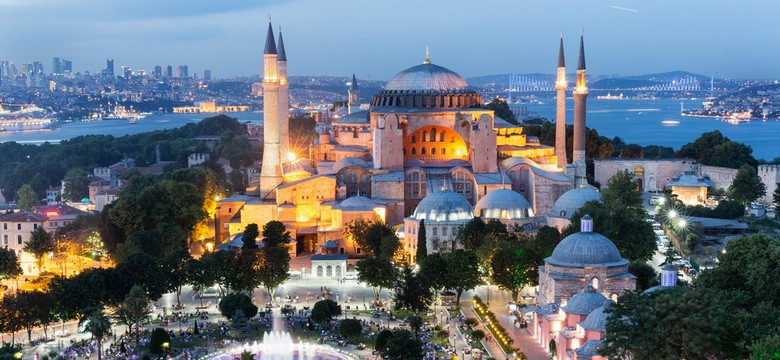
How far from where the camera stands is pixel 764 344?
19.1 meters

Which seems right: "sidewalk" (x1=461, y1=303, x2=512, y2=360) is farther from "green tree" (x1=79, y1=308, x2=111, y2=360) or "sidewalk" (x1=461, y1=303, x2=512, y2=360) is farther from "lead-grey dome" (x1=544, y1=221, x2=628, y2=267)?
"green tree" (x1=79, y1=308, x2=111, y2=360)

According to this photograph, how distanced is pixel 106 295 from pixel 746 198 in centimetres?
2839

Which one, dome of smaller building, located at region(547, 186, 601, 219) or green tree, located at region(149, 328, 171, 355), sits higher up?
dome of smaller building, located at region(547, 186, 601, 219)

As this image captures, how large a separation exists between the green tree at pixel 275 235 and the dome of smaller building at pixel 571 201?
9.23m

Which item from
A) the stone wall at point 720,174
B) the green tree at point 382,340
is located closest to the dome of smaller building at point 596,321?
the green tree at point 382,340

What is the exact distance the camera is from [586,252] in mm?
27234

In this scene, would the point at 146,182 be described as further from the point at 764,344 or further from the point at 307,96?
the point at 307,96

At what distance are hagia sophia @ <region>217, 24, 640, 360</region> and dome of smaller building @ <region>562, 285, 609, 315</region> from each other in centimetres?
371

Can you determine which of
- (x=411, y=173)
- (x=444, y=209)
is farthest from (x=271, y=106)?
(x=444, y=209)

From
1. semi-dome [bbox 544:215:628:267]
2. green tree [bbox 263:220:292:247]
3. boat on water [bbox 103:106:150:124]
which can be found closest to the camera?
semi-dome [bbox 544:215:628:267]

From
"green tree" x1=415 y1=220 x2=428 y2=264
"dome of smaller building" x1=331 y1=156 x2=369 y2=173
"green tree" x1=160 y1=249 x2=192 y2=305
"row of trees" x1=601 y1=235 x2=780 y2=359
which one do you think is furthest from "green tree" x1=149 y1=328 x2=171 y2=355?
"dome of smaller building" x1=331 y1=156 x2=369 y2=173

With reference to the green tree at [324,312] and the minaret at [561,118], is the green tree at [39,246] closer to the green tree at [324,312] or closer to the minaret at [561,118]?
the green tree at [324,312]

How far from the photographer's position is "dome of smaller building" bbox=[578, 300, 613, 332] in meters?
23.5

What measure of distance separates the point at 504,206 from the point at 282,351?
12.2 meters
